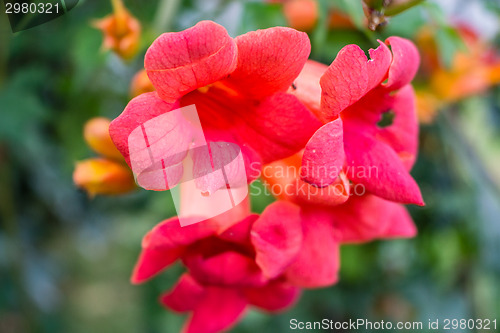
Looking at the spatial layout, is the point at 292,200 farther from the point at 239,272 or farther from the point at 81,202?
the point at 81,202

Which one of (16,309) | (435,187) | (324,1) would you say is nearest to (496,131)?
(435,187)

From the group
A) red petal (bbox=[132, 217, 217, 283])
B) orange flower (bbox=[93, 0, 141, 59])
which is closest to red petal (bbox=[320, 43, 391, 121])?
red petal (bbox=[132, 217, 217, 283])

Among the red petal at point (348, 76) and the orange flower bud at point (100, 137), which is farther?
the orange flower bud at point (100, 137)

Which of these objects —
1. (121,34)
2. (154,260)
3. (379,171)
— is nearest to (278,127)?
(379,171)

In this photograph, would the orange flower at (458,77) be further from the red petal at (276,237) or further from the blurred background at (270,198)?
the red petal at (276,237)

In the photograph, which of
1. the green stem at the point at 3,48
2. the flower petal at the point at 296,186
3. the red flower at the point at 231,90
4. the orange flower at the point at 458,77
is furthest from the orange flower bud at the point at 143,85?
the orange flower at the point at 458,77

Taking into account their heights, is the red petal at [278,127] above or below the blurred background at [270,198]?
above

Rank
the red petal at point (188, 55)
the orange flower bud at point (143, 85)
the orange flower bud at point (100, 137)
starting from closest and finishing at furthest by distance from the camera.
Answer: the red petal at point (188, 55) < the orange flower bud at point (143, 85) < the orange flower bud at point (100, 137)
